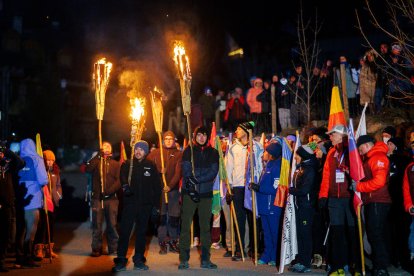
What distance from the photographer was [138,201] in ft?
32.7

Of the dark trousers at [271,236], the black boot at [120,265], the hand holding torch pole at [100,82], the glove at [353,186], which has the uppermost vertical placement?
the hand holding torch pole at [100,82]

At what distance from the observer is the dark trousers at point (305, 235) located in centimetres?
965

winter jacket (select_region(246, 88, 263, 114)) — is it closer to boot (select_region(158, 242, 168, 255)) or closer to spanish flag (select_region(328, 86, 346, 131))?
boot (select_region(158, 242, 168, 255))

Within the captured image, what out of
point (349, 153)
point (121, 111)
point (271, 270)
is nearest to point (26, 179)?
point (271, 270)

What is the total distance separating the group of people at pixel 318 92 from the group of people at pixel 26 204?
7427 millimetres

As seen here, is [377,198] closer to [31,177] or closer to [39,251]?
[31,177]

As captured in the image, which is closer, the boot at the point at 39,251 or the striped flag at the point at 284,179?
the striped flag at the point at 284,179

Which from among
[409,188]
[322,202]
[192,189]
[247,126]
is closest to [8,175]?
[192,189]

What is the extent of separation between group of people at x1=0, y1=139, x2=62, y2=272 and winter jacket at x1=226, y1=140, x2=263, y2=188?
3461mm

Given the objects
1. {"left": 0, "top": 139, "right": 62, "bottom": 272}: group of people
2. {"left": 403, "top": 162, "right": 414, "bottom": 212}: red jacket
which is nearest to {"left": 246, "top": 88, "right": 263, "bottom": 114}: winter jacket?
{"left": 0, "top": 139, "right": 62, "bottom": 272}: group of people

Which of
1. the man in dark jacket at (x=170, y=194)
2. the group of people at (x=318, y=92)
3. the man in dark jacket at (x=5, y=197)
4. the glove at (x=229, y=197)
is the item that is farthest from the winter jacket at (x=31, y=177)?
the group of people at (x=318, y=92)

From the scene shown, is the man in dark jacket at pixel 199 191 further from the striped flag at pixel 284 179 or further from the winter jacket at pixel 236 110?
the winter jacket at pixel 236 110

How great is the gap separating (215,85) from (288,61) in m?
5.26

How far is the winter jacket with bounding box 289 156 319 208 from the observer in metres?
9.60
